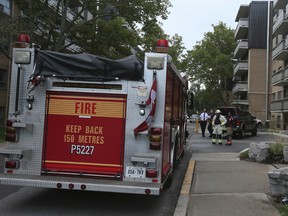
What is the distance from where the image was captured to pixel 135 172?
688 centimetres

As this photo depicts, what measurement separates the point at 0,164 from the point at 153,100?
21.2ft

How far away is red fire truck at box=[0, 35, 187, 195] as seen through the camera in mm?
6949

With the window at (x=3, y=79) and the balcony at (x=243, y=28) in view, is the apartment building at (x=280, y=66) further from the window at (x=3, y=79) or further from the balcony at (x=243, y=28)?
the window at (x=3, y=79)

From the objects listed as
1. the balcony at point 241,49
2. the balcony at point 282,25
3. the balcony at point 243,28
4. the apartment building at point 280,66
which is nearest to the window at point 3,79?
the apartment building at point 280,66

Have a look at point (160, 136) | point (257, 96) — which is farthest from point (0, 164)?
point (257, 96)

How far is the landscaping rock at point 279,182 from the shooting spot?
6980 millimetres

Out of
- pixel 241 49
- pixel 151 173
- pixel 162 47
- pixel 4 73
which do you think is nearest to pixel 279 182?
pixel 151 173

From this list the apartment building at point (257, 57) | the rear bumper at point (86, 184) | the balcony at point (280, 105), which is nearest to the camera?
the rear bumper at point (86, 184)

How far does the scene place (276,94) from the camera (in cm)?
4797

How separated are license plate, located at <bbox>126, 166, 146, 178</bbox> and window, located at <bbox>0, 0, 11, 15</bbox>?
81.8ft

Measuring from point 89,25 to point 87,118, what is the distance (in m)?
23.4

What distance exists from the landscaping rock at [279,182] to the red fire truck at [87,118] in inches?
71.9

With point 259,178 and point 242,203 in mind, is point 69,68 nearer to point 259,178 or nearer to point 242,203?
point 242,203

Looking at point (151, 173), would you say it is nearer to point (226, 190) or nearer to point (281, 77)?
point (226, 190)
